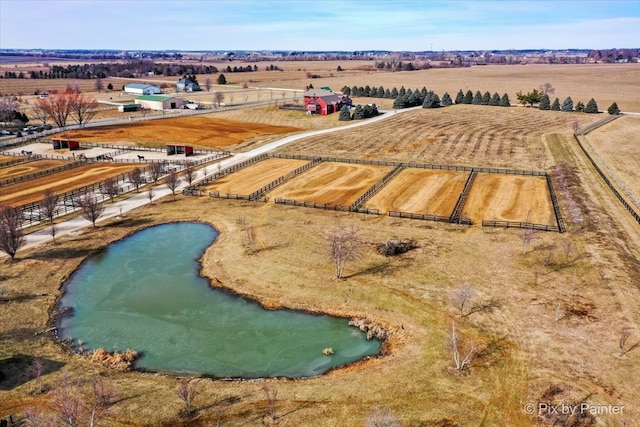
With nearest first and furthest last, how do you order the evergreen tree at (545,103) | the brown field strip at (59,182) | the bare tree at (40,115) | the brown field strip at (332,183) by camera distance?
1. the brown field strip at (59,182)
2. the brown field strip at (332,183)
3. the bare tree at (40,115)
4. the evergreen tree at (545,103)

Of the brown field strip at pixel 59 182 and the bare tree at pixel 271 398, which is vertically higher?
the brown field strip at pixel 59 182

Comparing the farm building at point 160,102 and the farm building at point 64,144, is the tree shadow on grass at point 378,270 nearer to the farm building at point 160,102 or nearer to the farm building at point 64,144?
the farm building at point 64,144

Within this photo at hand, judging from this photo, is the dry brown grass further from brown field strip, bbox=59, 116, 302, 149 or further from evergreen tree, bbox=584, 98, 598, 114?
brown field strip, bbox=59, 116, 302, 149

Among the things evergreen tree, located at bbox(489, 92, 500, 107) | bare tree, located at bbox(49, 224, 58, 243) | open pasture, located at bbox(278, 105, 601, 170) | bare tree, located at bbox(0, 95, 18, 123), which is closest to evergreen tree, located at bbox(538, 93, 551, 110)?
open pasture, located at bbox(278, 105, 601, 170)

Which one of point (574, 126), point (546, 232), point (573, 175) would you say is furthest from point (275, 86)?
point (546, 232)

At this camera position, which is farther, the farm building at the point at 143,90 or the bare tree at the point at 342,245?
A: the farm building at the point at 143,90

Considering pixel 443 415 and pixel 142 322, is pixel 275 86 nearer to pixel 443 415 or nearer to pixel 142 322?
pixel 142 322

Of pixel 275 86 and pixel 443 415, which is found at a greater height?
pixel 275 86

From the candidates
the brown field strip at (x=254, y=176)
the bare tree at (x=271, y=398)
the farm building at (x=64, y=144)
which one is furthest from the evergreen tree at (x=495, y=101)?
the bare tree at (x=271, y=398)
